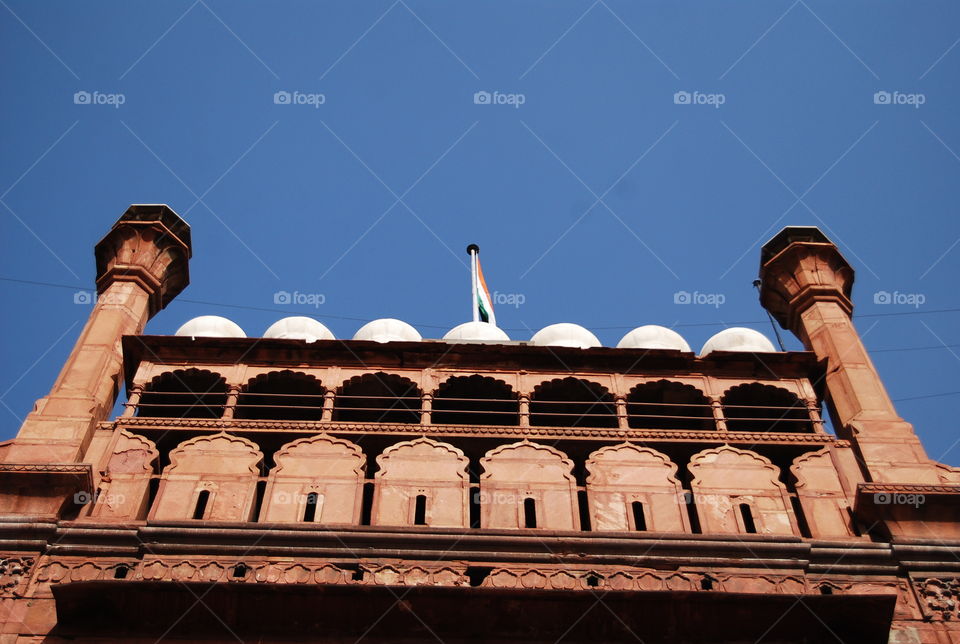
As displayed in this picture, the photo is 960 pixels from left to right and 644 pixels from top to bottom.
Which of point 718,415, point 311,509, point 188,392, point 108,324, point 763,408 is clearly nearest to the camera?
point 311,509

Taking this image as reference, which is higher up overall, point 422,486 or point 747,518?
point 422,486

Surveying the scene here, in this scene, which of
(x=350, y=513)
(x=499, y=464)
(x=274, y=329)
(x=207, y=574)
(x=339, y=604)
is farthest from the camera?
(x=274, y=329)

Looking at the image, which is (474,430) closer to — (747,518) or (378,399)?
(378,399)

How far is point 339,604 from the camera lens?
1240cm

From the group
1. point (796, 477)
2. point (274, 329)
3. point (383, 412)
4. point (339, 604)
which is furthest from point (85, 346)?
point (796, 477)

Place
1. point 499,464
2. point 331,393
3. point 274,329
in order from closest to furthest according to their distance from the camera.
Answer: point 499,464
point 331,393
point 274,329

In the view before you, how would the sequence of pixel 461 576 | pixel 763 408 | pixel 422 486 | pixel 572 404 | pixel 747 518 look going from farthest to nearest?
pixel 572 404 < pixel 763 408 < pixel 422 486 < pixel 747 518 < pixel 461 576

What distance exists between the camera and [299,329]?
18672 millimetres

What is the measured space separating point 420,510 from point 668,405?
4107mm

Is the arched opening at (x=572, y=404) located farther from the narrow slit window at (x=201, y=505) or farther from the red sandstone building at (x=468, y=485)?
the narrow slit window at (x=201, y=505)

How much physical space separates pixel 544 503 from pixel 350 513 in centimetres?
226

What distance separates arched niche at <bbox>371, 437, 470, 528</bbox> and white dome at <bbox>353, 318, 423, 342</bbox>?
10.1ft

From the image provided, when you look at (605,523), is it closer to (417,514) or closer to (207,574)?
(417,514)

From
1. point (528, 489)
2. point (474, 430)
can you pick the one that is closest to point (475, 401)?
point (474, 430)
